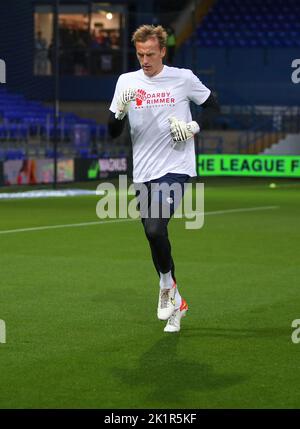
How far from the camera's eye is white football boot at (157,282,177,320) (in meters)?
9.06

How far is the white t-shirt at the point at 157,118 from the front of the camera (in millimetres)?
9125

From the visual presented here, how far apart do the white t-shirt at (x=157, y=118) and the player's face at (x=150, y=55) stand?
11 centimetres

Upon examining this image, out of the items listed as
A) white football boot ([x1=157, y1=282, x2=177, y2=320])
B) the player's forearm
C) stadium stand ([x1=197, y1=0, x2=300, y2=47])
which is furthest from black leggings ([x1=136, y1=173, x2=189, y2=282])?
stadium stand ([x1=197, y1=0, x2=300, y2=47])

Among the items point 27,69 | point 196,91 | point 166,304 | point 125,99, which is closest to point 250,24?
point 27,69

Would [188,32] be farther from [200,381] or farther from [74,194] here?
[200,381]

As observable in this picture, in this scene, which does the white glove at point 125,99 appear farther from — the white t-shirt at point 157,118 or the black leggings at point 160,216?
the black leggings at point 160,216

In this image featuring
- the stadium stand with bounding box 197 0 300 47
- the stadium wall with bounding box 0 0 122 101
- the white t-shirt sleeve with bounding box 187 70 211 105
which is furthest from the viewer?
the stadium stand with bounding box 197 0 300 47

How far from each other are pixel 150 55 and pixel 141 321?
2.31 meters

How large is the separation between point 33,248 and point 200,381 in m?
8.17

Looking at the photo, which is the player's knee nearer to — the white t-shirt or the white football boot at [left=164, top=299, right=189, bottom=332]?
the white t-shirt

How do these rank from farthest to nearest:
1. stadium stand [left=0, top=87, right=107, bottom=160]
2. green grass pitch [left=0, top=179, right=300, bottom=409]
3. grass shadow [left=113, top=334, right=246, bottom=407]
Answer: stadium stand [left=0, top=87, right=107, bottom=160]
green grass pitch [left=0, top=179, right=300, bottom=409]
grass shadow [left=113, top=334, right=246, bottom=407]

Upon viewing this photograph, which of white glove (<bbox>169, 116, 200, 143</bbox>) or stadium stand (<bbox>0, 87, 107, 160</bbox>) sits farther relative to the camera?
stadium stand (<bbox>0, 87, 107, 160</bbox>)

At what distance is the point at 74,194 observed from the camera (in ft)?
87.0
